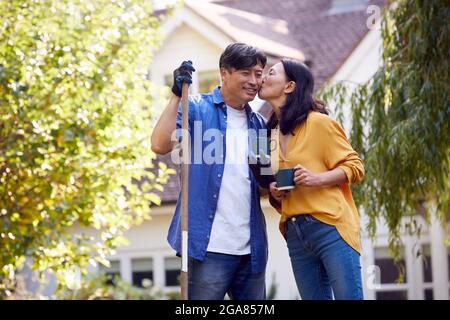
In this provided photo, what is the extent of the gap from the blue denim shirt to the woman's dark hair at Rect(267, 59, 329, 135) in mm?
220

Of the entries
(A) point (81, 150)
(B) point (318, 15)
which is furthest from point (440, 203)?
(B) point (318, 15)

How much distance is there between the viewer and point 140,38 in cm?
1184

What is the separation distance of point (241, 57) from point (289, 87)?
282 mm

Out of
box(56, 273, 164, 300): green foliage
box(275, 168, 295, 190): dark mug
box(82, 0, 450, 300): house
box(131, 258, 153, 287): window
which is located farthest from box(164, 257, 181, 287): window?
box(275, 168, 295, 190): dark mug

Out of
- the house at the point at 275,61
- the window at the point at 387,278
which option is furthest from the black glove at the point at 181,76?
the window at the point at 387,278

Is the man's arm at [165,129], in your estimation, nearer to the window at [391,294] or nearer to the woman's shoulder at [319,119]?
the woman's shoulder at [319,119]

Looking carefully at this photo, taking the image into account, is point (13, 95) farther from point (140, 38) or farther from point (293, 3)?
point (293, 3)

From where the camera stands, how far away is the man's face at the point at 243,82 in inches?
229

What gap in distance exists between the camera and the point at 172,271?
2020 cm

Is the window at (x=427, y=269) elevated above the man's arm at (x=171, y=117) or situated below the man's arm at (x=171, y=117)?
below

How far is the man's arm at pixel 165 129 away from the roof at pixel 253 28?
13.4 metres

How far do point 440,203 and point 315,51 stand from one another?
10976mm

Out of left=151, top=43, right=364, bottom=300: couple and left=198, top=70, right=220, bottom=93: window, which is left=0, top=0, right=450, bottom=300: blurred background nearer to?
left=151, top=43, right=364, bottom=300: couple

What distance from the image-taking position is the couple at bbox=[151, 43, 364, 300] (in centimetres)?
559
